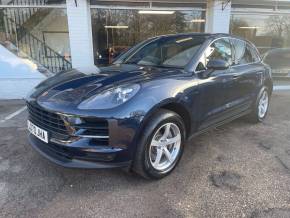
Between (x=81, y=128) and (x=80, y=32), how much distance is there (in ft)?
16.1

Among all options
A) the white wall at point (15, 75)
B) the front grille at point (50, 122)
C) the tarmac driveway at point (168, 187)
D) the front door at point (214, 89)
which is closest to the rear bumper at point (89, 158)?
the front grille at point (50, 122)

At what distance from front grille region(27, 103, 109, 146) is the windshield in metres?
1.36

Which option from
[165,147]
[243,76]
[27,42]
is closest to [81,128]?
[165,147]

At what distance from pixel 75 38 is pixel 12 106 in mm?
2315

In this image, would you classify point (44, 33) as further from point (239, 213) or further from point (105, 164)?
point (239, 213)

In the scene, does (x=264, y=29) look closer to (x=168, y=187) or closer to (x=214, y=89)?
(x=214, y=89)

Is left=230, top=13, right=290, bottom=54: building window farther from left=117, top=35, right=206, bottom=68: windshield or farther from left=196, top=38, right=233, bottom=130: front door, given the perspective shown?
left=117, top=35, right=206, bottom=68: windshield

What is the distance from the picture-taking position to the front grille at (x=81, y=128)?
7.56 feet

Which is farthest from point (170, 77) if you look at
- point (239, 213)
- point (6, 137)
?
point (6, 137)

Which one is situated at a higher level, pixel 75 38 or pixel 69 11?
pixel 69 11

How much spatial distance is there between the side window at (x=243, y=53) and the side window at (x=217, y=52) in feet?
0.65

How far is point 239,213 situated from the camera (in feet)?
7.38

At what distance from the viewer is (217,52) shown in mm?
3553

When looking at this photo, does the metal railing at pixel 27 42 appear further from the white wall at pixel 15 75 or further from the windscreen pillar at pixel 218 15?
the windscreen pillar at pixel 218 15
